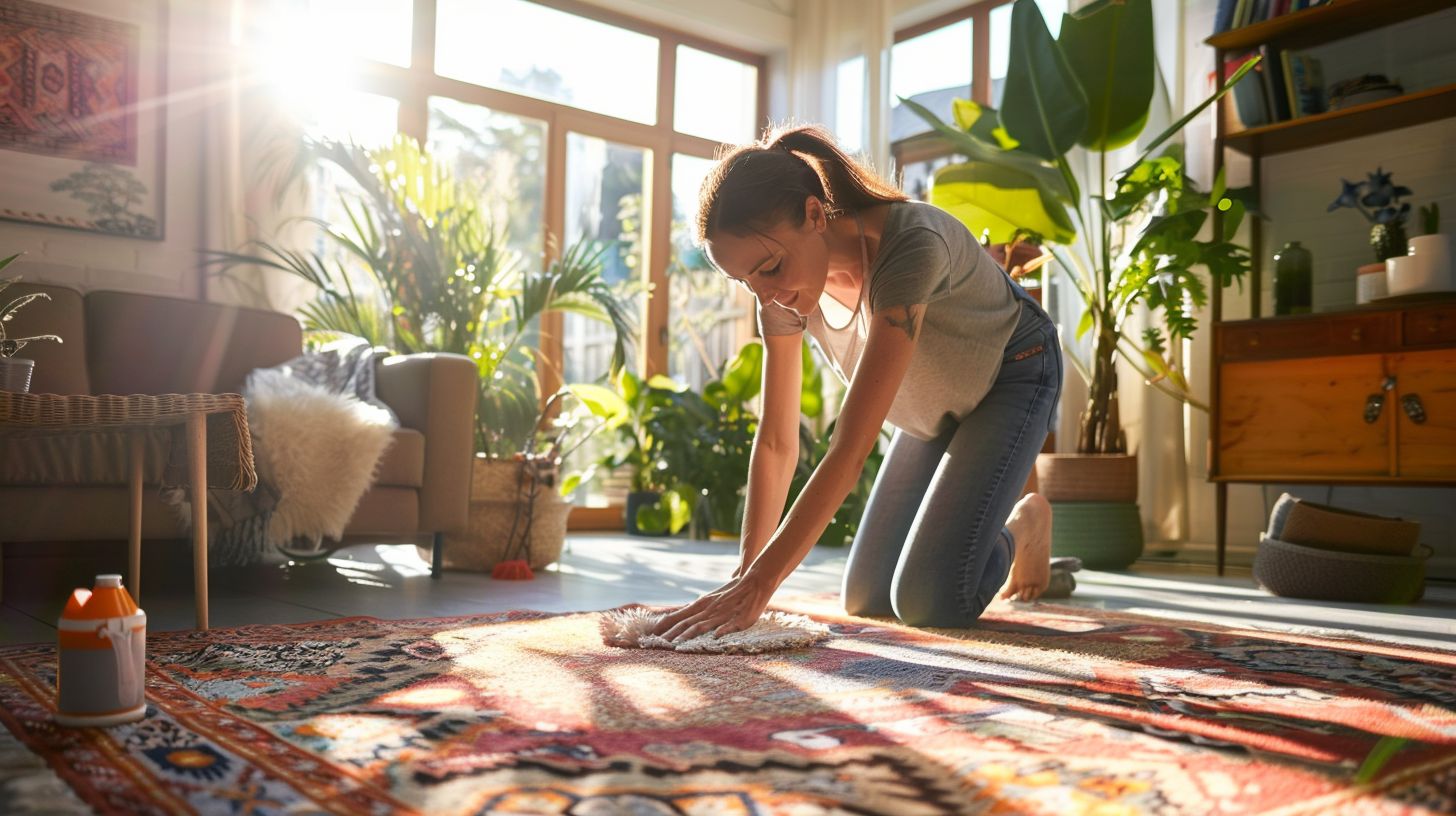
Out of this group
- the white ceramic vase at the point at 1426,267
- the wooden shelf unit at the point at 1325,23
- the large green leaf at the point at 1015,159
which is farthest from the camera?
the large green leaf at the point at 1015,159

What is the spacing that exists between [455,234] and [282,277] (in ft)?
3.57

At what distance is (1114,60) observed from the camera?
356cm

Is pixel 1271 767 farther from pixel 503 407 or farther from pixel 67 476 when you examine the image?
pixel 503 407

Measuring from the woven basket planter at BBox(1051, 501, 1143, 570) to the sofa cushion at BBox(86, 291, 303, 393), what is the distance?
2442mm

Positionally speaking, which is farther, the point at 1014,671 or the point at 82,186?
the point at 82,186

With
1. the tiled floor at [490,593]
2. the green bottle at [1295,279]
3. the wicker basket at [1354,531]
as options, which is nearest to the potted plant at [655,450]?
the tiled floor at [490,593]

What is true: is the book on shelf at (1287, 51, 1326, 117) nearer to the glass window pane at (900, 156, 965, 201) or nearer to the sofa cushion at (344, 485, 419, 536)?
the glass window pane at (900, 156, 965, 201)

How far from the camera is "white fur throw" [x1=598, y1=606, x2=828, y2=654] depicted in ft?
5.05

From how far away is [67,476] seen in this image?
2.29 meters

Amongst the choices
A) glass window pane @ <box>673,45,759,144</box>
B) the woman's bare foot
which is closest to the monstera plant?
the woman's bare foot

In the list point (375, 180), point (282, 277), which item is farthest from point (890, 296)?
point (282, 277)

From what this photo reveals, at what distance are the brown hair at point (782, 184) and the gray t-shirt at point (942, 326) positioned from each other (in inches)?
2.9

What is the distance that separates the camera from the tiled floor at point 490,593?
2139mm

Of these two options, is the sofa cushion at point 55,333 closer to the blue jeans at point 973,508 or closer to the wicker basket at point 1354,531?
the blue jeans at point 973,508
